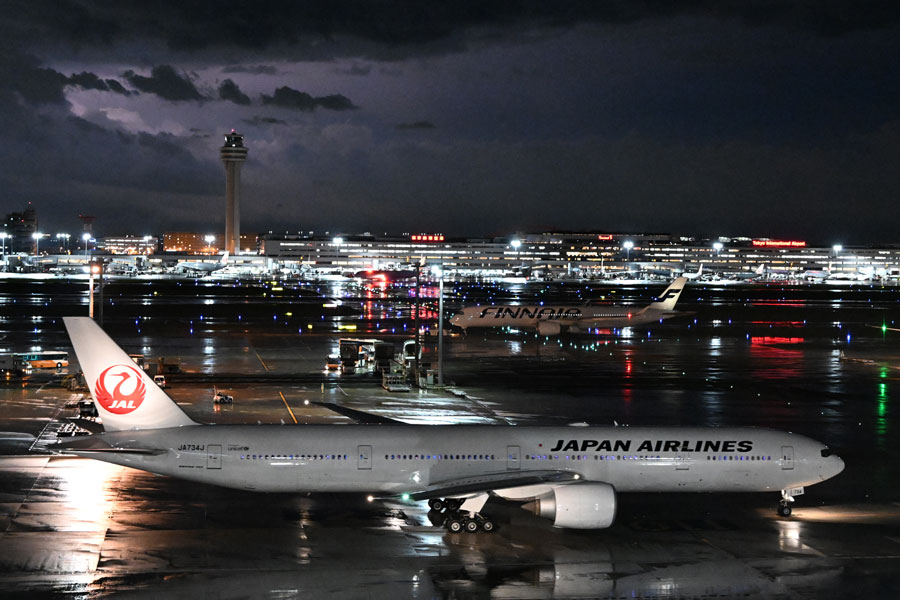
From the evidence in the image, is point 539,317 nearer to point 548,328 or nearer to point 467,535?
point 548,328

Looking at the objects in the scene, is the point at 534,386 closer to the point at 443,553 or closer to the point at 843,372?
→ the point at 843,372

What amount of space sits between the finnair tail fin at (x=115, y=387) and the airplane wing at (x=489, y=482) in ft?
28.2

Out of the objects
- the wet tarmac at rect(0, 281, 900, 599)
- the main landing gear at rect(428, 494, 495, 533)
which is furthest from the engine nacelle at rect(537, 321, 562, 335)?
the main landing gear at rect(428, 494, 495, 533)

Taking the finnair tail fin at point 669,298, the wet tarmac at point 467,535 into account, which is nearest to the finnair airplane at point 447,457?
the wet tarmac at point 467,535

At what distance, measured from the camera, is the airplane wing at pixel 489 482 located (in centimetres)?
2781

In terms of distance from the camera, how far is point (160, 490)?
33656 mm

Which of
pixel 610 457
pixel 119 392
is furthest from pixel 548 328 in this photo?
pixel 119 392

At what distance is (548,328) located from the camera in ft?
325

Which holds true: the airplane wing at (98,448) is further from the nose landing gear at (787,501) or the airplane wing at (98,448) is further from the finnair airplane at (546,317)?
the finnair airplane at (546,317)

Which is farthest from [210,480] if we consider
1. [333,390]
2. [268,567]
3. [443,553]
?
[333,390]

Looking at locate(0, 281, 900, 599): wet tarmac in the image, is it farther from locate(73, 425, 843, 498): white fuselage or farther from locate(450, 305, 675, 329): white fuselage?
locate(450, 305, 675, 329): white fuselage

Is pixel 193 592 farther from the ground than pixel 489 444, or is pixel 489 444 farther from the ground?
pixel 489 444

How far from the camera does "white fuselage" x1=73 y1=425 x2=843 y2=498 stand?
2897cm

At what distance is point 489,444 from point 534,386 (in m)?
32.4
